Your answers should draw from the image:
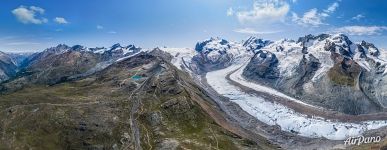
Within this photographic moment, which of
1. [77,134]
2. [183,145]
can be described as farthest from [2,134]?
[183,145]

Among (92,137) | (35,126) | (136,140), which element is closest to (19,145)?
(35,126)

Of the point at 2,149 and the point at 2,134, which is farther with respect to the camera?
the point at 2,134

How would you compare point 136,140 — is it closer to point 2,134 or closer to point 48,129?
point 48,129

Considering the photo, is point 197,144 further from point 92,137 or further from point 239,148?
point 92,137

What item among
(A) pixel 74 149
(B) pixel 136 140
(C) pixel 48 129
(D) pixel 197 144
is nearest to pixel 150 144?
(B) pixel 136 140

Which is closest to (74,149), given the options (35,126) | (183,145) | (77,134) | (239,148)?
(77,134)

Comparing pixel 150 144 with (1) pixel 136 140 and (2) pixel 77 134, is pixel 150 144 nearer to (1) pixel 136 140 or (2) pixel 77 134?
(1) pixel 136 140

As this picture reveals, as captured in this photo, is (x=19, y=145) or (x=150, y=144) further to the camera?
(x=150, y=144)
